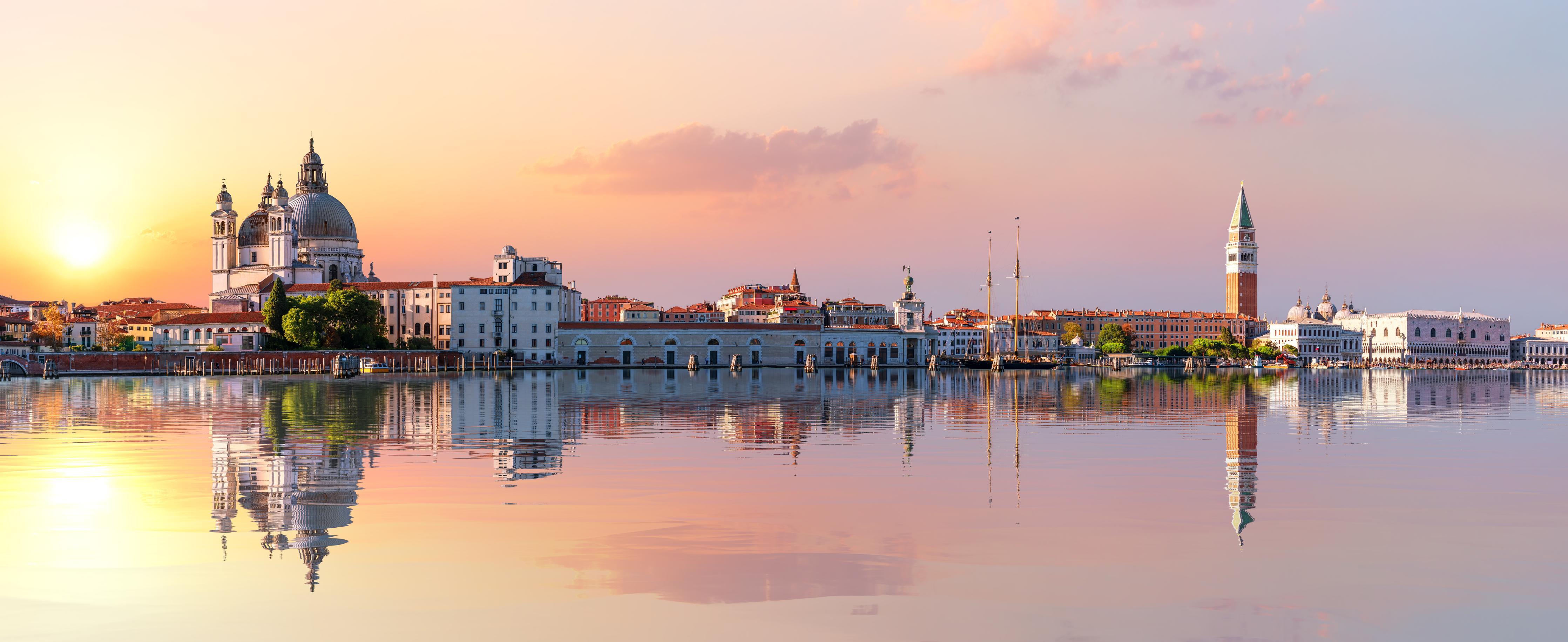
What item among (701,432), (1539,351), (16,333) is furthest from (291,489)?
(1539,351)

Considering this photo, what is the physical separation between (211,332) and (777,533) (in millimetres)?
71465

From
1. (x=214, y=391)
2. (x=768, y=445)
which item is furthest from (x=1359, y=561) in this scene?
(x=214, y=391)

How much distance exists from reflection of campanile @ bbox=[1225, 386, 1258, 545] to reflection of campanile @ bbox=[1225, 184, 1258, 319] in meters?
129

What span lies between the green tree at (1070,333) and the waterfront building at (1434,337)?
36679 millimetres

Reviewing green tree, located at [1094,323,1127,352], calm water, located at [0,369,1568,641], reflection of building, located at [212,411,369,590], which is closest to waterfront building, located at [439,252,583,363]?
calm water, located at [0,369,1568,641]

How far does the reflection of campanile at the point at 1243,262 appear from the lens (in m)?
150

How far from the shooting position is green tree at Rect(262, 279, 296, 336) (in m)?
67.1

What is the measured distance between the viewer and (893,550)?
9.29 meters

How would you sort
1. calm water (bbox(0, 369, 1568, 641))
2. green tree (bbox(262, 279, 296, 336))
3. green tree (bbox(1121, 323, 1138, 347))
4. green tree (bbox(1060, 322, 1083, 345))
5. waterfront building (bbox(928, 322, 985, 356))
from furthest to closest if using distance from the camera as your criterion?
green tree (bbox(1060, 322, 1083, 345)) → green tree (bbox(1121, 323, 1138, 347)) → waterfront building (bbox(928, 322, 985, 356)) → green tree (bbox(262, 279, 296, 336)) → calm water (bbox(0, 369, 1568, 641))

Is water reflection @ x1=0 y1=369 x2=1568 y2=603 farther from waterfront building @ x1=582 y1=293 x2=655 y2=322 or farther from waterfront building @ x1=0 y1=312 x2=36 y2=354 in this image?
waterfront building @ x1=582 y1=293 x2=655 y2=322

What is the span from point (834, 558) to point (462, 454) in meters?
8.92

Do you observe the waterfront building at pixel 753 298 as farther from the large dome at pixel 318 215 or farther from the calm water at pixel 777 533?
the calm water at pixel 777 533

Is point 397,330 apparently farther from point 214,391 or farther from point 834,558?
point 834,558

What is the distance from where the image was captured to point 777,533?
10.0 m
